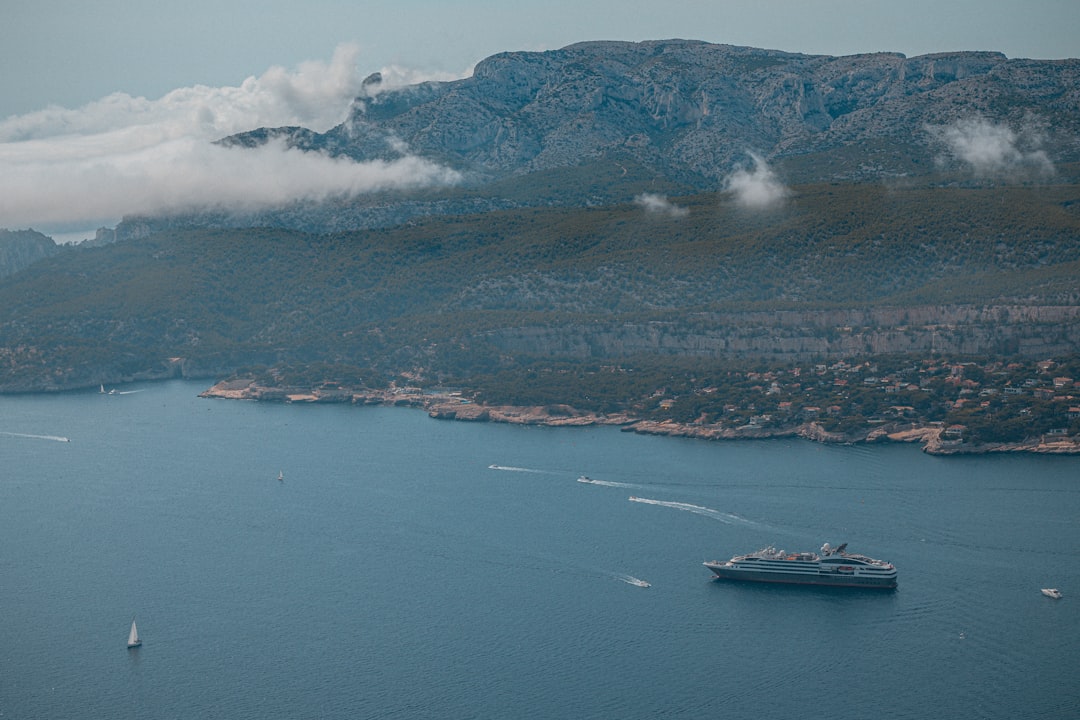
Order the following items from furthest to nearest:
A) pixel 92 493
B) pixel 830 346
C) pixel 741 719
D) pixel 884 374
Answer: pixel 830 346 < pixel 884 374 < pixel 92 493 < pixel 741 719

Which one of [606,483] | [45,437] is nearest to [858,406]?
[606,483]

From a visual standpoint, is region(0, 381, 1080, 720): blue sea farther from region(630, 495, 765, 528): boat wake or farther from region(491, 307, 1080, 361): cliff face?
region(491, 307, 1080, 361): cliff face

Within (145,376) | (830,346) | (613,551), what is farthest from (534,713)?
(145,376)

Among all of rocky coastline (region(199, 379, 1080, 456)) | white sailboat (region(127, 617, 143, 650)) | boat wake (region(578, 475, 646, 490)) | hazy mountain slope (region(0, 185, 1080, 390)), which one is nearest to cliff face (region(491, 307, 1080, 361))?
hazy mountain slope (region(0, 185, 1080, 390))

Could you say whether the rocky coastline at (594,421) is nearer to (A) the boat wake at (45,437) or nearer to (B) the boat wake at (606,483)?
(B) the boat wake at (606,483)

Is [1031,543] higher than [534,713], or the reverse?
[1031,543]

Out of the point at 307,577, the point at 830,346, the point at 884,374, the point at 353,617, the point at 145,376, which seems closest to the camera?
the point at 353,617

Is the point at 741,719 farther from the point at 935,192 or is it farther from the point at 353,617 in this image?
the point at 935,192
